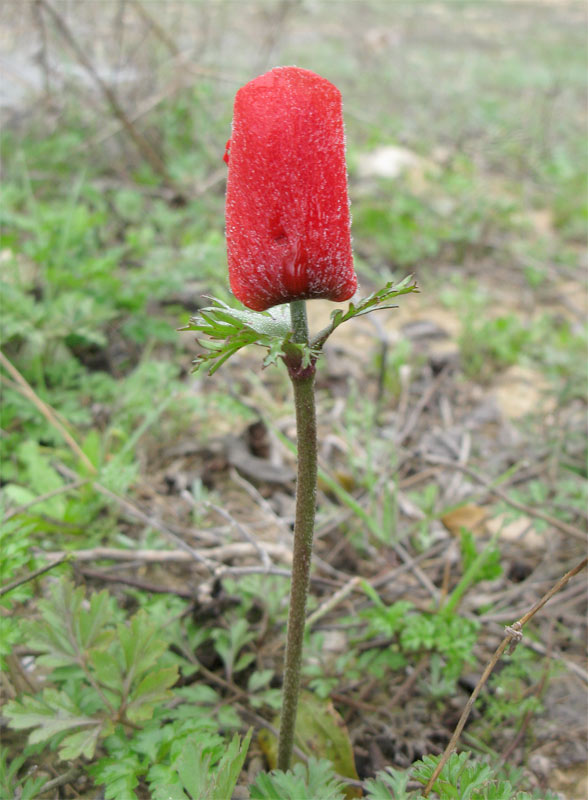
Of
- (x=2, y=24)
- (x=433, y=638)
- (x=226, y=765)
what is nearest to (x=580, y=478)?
(x=433, y=638)

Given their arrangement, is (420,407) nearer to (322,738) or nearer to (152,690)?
(322,738)

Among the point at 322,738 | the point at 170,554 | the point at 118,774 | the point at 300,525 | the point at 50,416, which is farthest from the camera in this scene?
the point at 50,416

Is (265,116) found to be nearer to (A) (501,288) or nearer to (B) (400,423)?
(B) (400,423)

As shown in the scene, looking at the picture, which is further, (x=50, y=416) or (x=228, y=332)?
(x=50, y=416)

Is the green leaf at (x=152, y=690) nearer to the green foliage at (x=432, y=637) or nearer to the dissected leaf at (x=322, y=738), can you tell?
the dissected leaf at (x=322, y=738)

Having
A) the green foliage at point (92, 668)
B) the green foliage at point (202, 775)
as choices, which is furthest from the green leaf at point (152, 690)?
the green foliage at point (202, 775)

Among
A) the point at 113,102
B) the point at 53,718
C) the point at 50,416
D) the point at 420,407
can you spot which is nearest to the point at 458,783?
the point at 53,718
